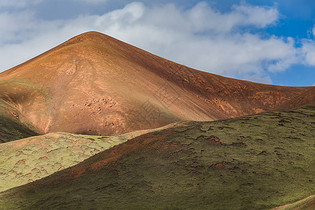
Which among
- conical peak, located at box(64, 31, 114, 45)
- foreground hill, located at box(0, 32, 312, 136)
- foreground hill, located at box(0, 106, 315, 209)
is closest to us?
foreground hill, located at box(0, 106, 315, 209)

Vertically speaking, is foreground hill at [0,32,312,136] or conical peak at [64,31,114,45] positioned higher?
conical peak at [64,31,114,45]

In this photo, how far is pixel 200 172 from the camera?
649cm

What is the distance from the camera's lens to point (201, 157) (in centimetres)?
698

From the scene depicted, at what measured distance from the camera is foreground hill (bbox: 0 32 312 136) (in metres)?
27.1

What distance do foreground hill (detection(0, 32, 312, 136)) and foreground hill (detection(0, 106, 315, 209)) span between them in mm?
12542

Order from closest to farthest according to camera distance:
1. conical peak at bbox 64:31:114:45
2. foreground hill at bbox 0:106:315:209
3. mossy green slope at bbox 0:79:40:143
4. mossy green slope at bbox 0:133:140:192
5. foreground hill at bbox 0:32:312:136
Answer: foreground hill at bbox 0:106:315:209 → mossy green slope at bbox 0:133:140:192 → mossy green slope at bbox 0:79:40:143 → foreground hill at bbox 0:32:312:136 → conical peak at bbox 64:31:114:45

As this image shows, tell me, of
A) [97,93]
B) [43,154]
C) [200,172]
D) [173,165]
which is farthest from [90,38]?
[200,172]

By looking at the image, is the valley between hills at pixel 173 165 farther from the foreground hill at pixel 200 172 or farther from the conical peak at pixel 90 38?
the conical peak at pixel 90 38

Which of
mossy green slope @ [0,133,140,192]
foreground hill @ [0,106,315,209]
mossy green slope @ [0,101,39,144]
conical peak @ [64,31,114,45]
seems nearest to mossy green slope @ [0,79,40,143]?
mossy green slope @ [0,101,39,144]

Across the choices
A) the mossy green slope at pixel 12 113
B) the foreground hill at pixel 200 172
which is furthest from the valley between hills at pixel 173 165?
the mossy green slope at pixel 12 113

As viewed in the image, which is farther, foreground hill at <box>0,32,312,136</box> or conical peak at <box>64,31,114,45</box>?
conical peak at <box>64,31,114,45</box>

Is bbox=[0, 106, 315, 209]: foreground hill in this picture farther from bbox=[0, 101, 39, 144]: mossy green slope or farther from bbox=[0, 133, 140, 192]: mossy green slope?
bbox=[0, 101, 39, 144]: mossy green slope

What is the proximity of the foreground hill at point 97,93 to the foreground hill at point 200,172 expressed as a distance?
12542 mm

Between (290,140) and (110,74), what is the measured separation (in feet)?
87.7
